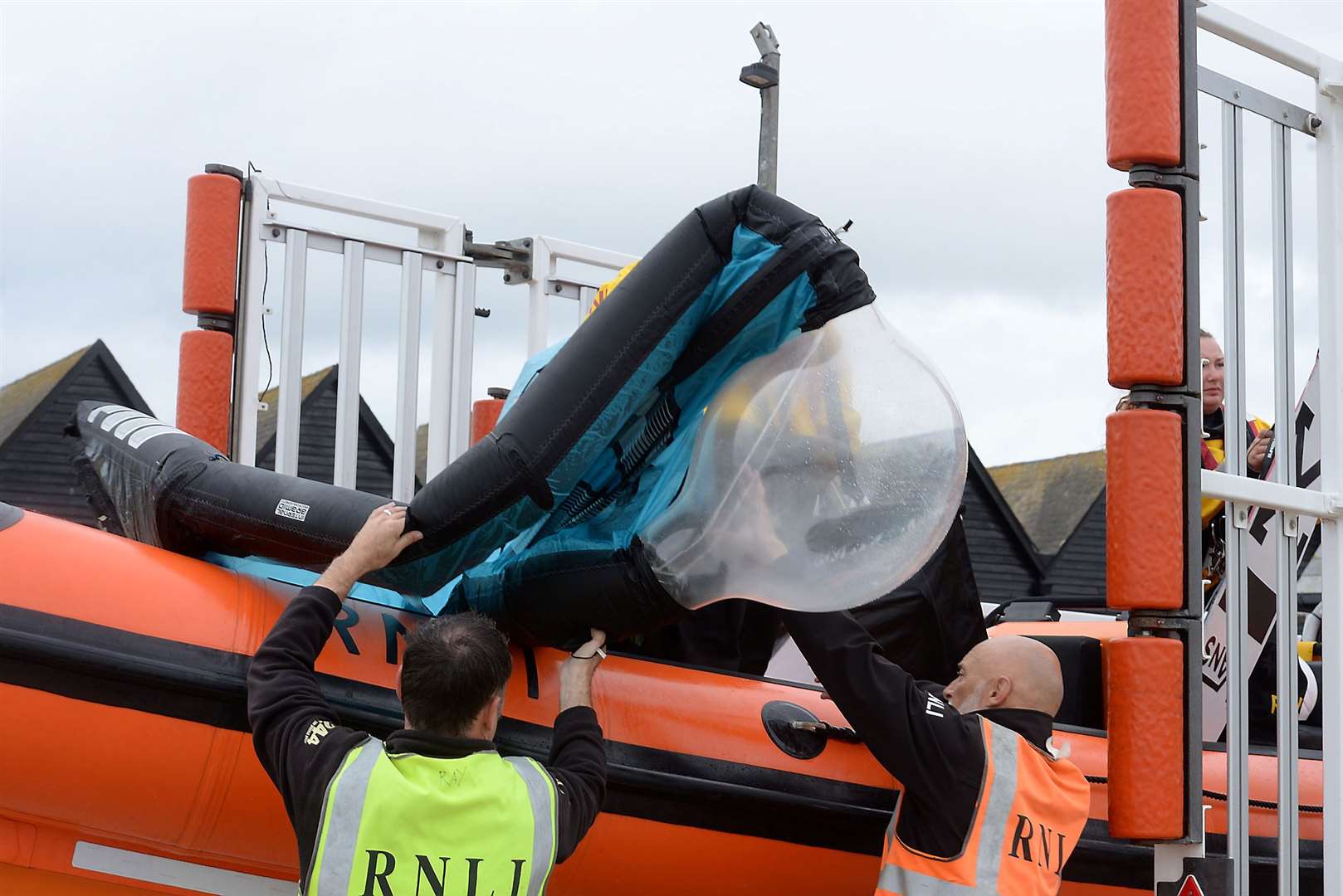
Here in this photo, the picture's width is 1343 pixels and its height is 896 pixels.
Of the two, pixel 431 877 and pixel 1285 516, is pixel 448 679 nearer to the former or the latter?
pixel 431 877

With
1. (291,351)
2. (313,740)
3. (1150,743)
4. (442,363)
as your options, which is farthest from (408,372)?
(1150,743)

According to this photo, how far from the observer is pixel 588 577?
207 centimetres

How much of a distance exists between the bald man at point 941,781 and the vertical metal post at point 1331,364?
0.52 meters

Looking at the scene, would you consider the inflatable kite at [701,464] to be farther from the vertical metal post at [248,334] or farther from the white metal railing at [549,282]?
the white metal railing at [549,282]

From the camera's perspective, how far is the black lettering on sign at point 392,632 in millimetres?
2094

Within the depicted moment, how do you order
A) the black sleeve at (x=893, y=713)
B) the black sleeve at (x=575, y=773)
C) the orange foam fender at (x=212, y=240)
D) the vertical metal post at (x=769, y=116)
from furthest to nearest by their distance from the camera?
the vertical metal post at (x=769, y=116) < the orange foam fender at (x=212, y=240) < the black sleeve at (x=893, y=713) < the black sleeve at (x=575, y=773)

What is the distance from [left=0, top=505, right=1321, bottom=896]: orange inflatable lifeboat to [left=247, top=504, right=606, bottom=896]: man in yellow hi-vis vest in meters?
0.20

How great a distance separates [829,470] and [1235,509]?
2.26ft

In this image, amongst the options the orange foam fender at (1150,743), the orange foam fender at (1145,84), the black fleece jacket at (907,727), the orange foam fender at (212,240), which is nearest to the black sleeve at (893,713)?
the black fleece jacket at (907,727)

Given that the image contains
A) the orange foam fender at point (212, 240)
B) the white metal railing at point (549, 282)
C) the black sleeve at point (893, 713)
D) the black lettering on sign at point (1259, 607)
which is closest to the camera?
the black sleeve at point (893, 713)

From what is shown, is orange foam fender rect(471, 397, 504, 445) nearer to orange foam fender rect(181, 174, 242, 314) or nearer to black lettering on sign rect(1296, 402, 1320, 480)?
orange foam fender rect(181, 174, 242, 314)

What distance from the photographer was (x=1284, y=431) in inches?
90.2

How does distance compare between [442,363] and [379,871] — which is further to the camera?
[442,363]

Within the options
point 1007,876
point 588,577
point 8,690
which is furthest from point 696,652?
point 8,690
